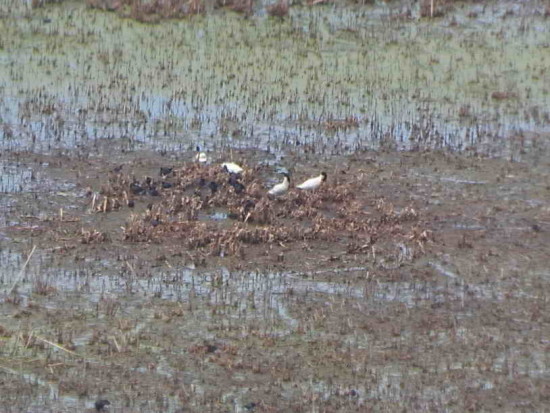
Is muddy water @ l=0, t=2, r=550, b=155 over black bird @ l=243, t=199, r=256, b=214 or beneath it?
beneath

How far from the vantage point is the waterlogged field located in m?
8.61

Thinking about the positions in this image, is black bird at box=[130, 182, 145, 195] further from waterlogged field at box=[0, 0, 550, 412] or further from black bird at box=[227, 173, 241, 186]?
black bird at box=[227, 173, 241, 186]

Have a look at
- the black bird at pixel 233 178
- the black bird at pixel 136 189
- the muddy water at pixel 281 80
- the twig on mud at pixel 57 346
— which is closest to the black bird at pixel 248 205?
the black bird at pixel 233 178

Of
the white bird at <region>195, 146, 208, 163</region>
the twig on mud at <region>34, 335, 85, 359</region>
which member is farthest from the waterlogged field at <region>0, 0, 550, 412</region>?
the white bird at <region>195, 146, 208, 163</region>

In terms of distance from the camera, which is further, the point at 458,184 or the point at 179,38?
the point at 179,38

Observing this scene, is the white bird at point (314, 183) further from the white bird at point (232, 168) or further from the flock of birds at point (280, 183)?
Answer: the white bird at point (232, 168)

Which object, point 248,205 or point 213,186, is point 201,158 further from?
point 248,205

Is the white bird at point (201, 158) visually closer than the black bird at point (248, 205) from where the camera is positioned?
No

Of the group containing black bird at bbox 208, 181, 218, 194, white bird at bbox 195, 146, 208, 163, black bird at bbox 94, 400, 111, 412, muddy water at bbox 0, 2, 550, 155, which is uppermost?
black bird at bbox 94, 400, 111, 412

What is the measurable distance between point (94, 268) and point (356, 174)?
324 cm

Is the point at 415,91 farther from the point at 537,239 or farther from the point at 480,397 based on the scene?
the point at 480,397

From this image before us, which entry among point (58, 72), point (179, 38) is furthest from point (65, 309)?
point (179, 38)

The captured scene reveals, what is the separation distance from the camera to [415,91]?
15.4 metres

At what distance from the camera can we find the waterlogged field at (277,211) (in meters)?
8.61
